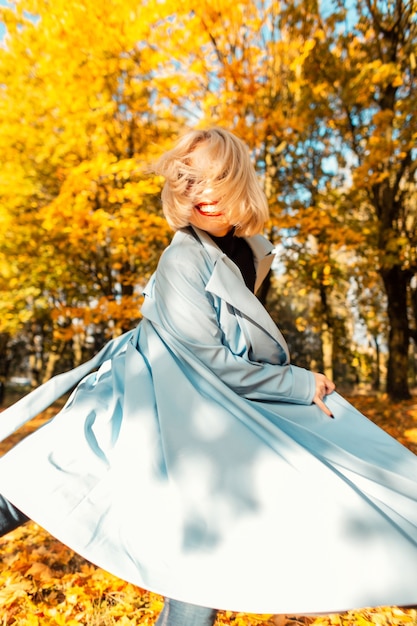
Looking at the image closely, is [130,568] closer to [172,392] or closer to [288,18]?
[172,392]

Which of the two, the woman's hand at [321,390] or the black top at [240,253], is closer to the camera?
the woman's hand at [321,390]

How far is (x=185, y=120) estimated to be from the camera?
6617mm

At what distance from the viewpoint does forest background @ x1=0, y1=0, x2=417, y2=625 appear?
18.3 ft

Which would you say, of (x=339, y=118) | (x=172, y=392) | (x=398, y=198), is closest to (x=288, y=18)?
(x=339, y=118)

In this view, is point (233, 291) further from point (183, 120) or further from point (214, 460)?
point (183, 120)

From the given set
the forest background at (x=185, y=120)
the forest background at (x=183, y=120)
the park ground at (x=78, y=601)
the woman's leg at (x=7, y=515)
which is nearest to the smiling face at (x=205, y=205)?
the woman's leg at (x=7, y=515)

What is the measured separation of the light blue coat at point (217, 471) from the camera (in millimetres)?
1116

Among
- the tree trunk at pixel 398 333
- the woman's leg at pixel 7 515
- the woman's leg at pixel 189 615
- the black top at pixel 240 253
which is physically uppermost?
the black top at pixel 240 253

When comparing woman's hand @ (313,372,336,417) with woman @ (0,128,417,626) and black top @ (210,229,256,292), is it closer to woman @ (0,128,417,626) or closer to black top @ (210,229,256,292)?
woman @ (0,128,417,626)

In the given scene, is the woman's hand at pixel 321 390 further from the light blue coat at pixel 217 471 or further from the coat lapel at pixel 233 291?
the coat lapel at pixel 233 291

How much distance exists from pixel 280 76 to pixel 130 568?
6947 mm

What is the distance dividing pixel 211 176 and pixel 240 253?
478mm

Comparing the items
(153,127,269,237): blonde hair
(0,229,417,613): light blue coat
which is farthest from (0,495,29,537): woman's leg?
(153,127,269,237): blonde hair

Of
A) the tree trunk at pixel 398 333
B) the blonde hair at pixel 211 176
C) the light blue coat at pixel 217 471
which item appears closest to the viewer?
the light blue coat at pixel 217 471
